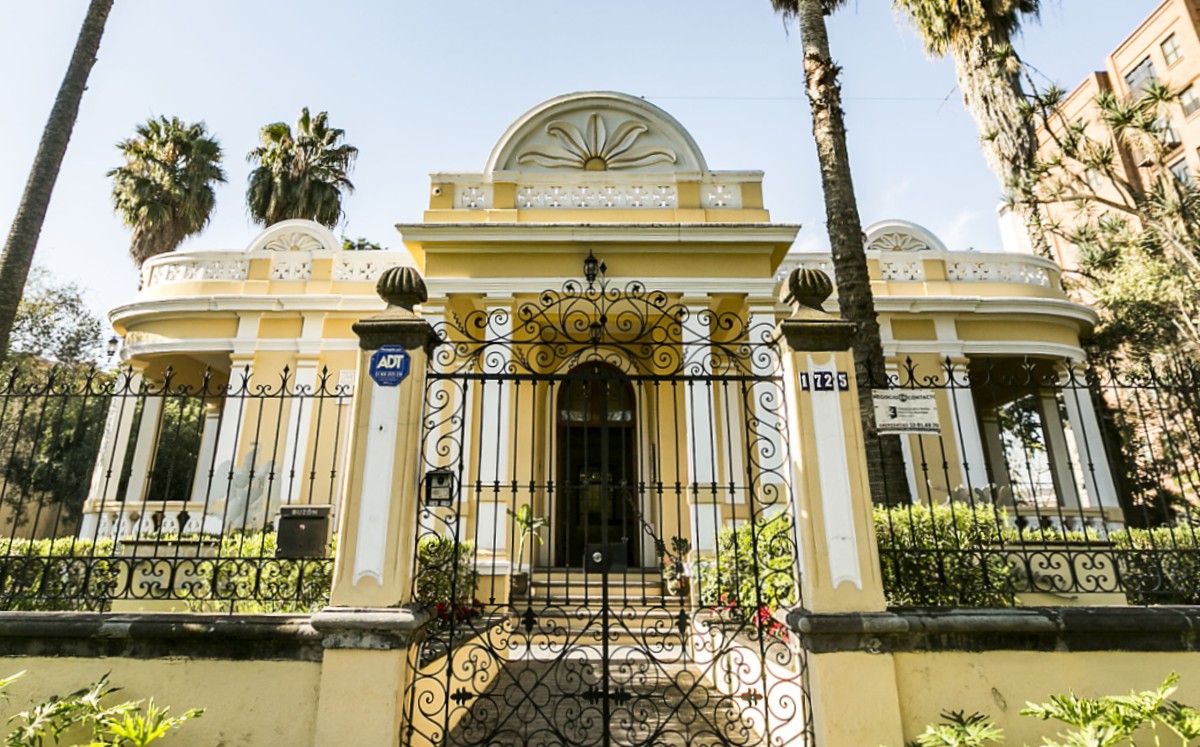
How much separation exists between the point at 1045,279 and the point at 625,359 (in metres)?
9.70

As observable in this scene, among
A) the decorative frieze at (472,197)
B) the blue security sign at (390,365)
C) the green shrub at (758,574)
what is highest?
the decorative frieze at (472,197)

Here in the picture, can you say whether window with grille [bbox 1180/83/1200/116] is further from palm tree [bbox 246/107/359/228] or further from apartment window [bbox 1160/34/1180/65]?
palm tree [bbox 246/107/359/228]

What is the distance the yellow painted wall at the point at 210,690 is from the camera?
3.47 metres

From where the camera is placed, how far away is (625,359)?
39.5 ft

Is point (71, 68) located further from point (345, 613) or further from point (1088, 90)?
point (1088, 90)

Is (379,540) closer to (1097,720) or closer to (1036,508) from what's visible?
(1097,720)

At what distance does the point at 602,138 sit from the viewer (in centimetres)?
1195

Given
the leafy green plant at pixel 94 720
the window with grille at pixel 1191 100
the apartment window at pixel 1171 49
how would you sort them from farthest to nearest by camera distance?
the apartment window at pixel 1171 49
the window with grille at pixel 1191 100
the leafy green plant at pixel 94 720

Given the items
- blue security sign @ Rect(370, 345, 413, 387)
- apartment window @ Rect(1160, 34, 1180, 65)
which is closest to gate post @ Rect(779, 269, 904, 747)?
blue security sign @ Rect(370, 345, 413, 387)

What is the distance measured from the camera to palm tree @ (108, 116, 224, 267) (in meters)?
17.1

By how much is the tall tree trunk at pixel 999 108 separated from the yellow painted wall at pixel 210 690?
16.6 meters

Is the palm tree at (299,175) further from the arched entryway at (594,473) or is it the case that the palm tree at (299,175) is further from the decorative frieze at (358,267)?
the arched entryway at (594,473)

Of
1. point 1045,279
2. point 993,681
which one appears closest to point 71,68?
point 993,681

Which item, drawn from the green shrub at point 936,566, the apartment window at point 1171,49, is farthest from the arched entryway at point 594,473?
the apartment window at point 1171,49
